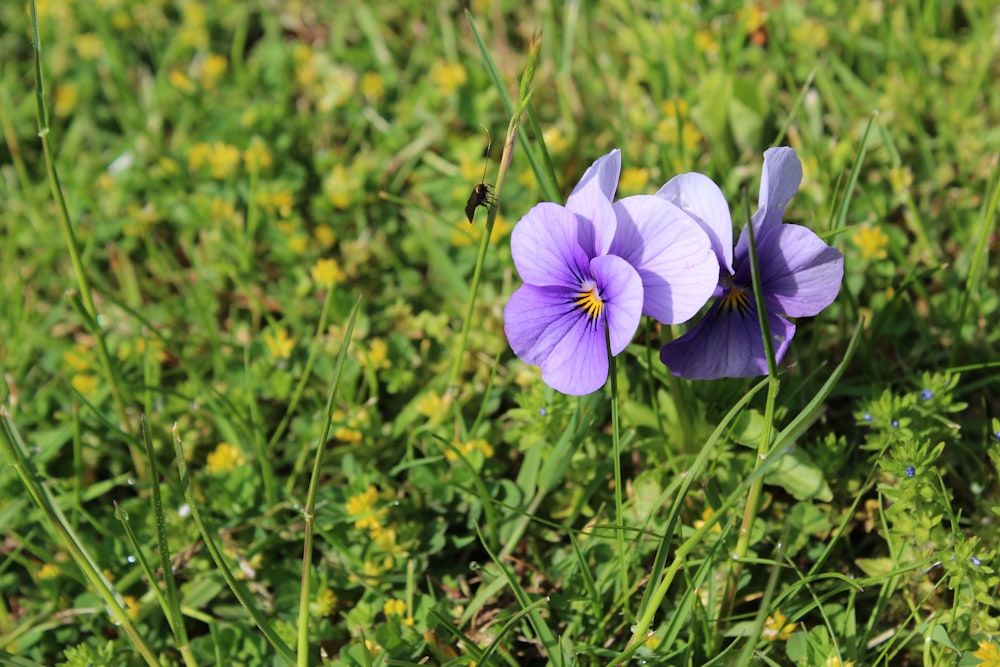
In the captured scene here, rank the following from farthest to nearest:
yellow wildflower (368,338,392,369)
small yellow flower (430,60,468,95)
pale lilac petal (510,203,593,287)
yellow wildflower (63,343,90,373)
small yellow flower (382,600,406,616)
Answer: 1. small yellow flower (430,60,468,95)
2. yellow wildflower (63,343,90,373)
3. yellow wildflower (368,338,392,369)
4. small yellow flower (382,600,406,616)
5. pale lilac petal (510,203,593,287)

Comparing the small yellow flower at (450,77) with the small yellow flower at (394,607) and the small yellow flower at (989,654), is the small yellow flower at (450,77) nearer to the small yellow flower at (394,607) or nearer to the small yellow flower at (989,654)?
the small yellow flower at (394,607)

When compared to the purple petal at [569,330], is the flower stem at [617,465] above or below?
below

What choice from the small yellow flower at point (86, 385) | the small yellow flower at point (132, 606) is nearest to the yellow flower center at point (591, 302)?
the small yellow flower at point (132, 606)

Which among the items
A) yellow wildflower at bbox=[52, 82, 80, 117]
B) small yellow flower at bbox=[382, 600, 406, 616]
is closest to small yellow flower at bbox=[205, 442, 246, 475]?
small yellow flower at bbox=[382, 600, 406, 616]

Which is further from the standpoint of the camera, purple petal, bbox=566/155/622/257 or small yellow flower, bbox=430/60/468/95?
small yellow flower, bbox=430/60/468/95

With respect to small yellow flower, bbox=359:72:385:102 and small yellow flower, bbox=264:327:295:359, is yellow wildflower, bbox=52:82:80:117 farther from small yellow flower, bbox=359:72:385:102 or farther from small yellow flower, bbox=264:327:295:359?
small yellow flower, bbox=264:327:295:359
